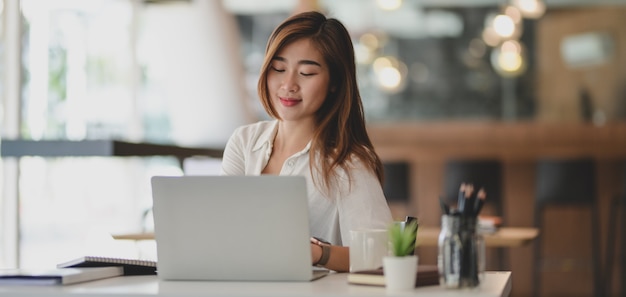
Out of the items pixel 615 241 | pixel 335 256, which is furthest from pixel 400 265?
pixel 615 241

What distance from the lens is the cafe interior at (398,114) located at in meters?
5.94

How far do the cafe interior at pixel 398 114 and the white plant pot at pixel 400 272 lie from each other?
281cm

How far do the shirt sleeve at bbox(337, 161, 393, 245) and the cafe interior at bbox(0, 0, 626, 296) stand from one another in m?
2.18

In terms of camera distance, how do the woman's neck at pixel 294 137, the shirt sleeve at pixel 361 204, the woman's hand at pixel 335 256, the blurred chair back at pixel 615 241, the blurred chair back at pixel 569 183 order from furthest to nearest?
the blurred chair back at pixel 615 241
the blurred chair back at pixel 569 183
the woman's neck at pixel 294 137
the shirt sleeve at pixel 361 204
the woman's hand at pixel 335 256

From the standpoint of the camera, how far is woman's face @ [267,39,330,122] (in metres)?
2.47

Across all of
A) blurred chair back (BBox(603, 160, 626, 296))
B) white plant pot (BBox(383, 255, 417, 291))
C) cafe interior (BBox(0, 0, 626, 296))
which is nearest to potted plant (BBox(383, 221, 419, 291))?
white plant pot (BBox(383, 255, 417, 291))

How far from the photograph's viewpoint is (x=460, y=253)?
6.16 feet

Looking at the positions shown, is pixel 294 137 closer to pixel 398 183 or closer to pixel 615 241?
pixel 398 183

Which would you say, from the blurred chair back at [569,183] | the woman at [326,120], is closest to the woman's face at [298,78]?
the woman at [326,120]

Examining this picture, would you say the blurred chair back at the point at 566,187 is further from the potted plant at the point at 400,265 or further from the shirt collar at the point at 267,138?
the potted plant at the point at 400,265

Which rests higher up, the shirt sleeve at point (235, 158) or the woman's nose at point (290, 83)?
the woman's nose at point (290, 83)

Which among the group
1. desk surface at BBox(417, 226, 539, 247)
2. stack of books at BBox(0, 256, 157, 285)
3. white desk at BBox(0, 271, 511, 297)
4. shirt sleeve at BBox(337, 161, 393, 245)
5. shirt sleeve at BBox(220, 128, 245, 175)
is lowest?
desk surface at BBox(417, 226, 539, 247)

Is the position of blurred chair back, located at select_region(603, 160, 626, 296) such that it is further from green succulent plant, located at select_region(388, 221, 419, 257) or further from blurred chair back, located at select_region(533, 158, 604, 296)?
green succulent plant, located at select_region(388, 221, 419, 257)

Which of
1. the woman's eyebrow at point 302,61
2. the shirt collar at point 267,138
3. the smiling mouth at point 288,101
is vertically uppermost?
the woman's eyebrow at point 302,61
